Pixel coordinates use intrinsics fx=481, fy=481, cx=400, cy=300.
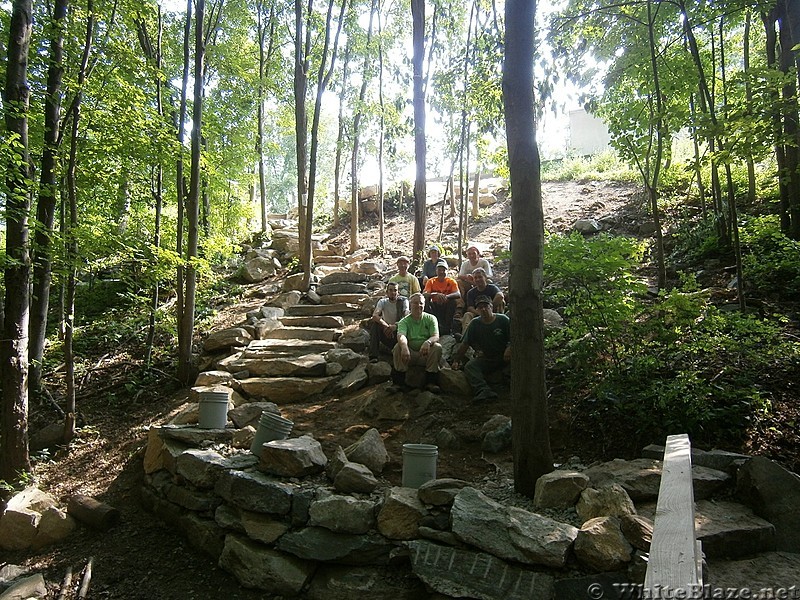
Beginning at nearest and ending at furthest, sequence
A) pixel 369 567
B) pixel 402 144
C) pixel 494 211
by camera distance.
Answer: pixel 369 567, pixel 402 144, pixel 494 211

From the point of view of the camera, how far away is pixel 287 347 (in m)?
7.13

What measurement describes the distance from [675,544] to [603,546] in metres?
1.52

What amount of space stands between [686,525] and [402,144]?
12.9 meters

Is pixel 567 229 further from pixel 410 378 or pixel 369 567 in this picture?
pixel 369 567

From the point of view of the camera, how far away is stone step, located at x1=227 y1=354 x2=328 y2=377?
248 inches

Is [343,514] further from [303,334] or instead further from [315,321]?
[315,321]

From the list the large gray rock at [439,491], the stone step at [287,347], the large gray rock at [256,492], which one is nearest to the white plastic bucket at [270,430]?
the large gray rock at [256,492]

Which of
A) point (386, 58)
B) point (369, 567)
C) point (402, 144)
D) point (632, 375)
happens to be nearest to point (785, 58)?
point (632, 375)

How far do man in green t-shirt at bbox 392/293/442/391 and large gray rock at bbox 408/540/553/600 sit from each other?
93.9 inches

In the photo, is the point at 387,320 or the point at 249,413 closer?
the point at 249,413

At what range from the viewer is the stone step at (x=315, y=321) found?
8008 millimetres

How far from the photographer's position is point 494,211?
15.2 meters

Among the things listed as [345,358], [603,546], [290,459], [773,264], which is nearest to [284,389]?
[345,358]

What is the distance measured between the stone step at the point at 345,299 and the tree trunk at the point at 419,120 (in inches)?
64.3
